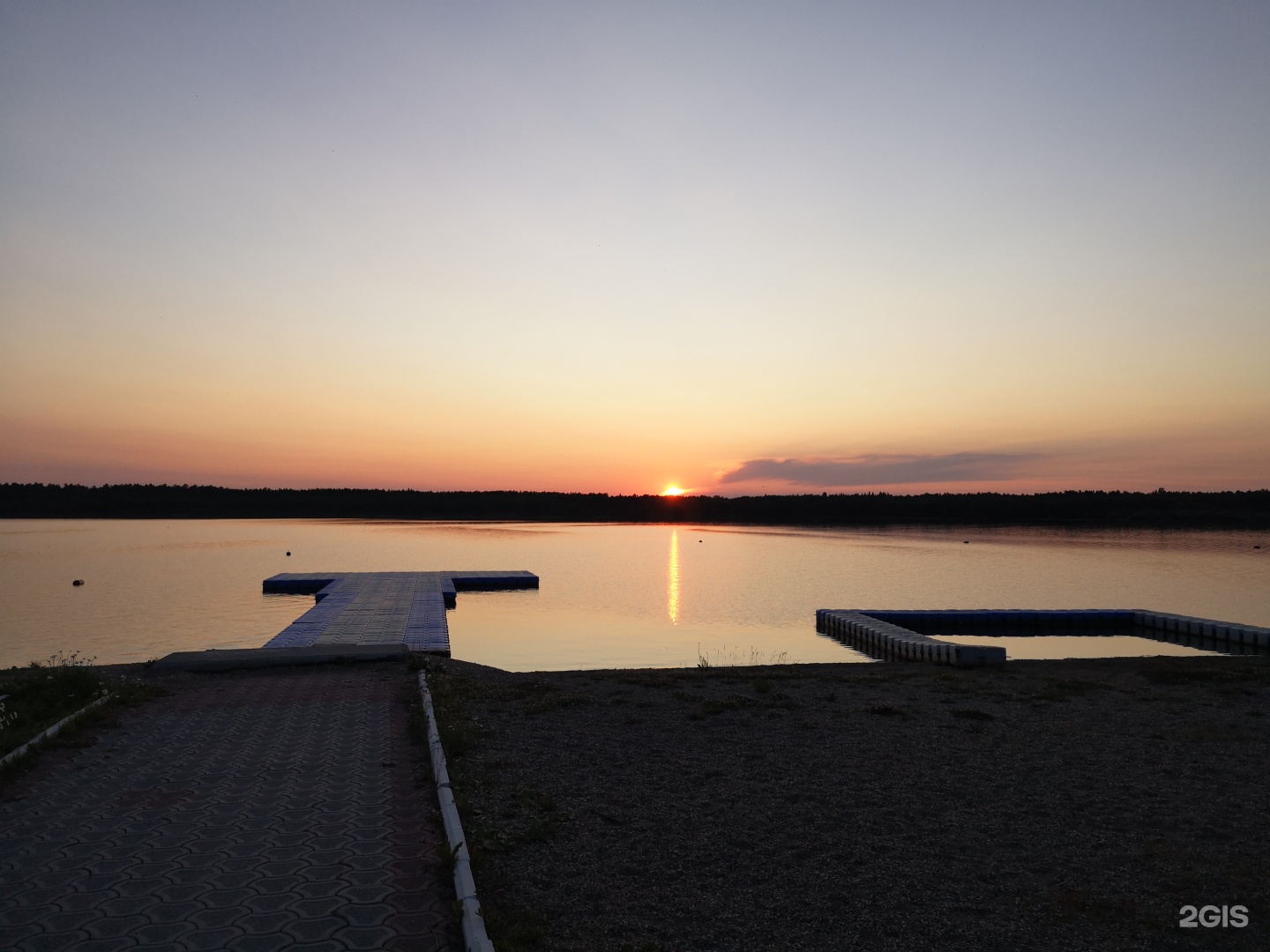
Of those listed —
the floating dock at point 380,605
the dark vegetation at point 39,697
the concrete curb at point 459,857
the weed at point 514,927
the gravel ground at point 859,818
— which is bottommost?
the floating dock at point 380,605

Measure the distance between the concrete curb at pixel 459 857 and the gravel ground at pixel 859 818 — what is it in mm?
221

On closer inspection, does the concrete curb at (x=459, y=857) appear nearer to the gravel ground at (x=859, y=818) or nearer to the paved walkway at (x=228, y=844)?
the paved walkway at (x=228, y=844)

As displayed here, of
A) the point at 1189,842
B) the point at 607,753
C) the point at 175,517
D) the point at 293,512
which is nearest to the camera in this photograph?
the point at 1189,842

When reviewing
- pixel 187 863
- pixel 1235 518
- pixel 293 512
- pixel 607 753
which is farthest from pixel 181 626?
pixel 293 512

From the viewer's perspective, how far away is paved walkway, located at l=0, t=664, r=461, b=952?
175 inches

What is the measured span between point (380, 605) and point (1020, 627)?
801 inches

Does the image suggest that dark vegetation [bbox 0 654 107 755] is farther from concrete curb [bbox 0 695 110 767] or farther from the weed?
the weed

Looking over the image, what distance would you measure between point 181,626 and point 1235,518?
136 metres

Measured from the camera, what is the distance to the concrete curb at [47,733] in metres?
7.39

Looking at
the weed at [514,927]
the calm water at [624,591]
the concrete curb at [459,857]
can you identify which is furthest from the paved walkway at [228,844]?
the calm water at [624,591]

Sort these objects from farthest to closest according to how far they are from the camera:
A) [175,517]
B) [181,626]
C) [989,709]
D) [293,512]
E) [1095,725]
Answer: [293,512] → [175,517] → [181,626] → [989,709] → [1095,725]

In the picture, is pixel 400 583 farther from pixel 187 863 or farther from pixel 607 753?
→ pixel 187 863

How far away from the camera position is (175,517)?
14488cm

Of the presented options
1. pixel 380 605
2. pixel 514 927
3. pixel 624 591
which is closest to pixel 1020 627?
pixel 624 591
